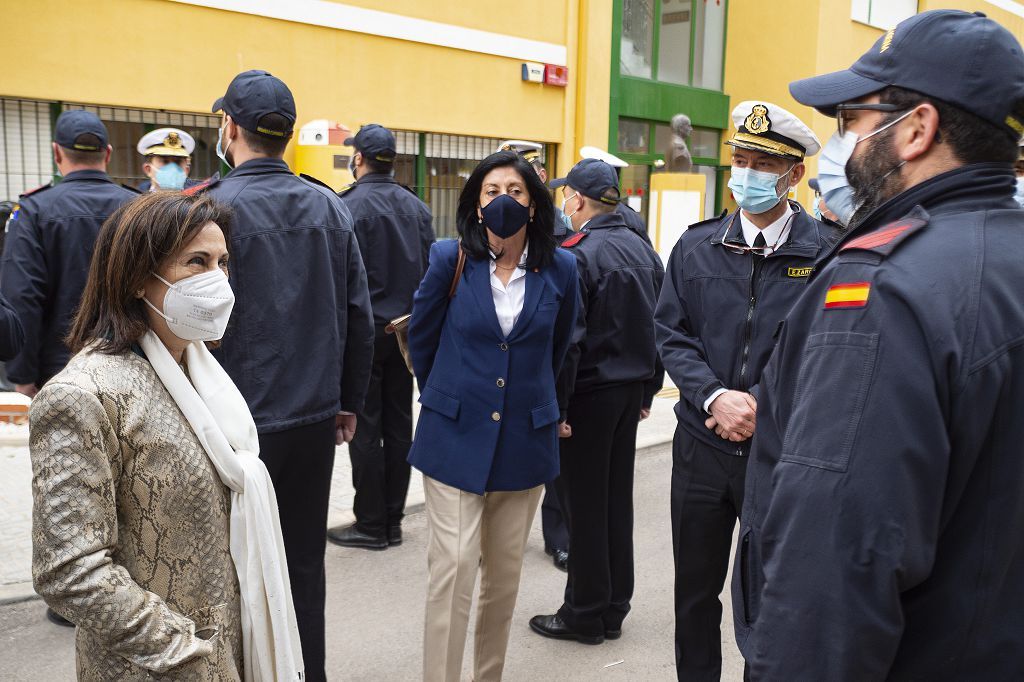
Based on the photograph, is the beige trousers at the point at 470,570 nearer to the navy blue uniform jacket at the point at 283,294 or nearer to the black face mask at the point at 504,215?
the navy blue uniform jacket at the point at 283,294

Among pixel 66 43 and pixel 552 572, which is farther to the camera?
pixel 66 43

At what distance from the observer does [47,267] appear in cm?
449

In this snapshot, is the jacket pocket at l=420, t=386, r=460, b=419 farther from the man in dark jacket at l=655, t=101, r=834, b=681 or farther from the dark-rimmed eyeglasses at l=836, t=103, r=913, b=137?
the dark-rimmed eyeglasses at l=836, t=103, r=913, b=137

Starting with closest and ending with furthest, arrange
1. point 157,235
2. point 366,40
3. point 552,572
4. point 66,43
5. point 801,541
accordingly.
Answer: point 801,541 < point 157,235 < point 552,572 < point 66,43 < point 366,40

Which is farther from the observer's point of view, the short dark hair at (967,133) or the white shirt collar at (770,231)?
the white shirt collar at (770,231)

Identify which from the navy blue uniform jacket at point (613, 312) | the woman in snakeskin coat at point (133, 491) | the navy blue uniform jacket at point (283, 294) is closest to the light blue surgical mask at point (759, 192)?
the navy blue uniform jacket at point (613, 312)

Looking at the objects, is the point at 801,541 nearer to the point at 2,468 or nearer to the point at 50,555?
the point at 50,555

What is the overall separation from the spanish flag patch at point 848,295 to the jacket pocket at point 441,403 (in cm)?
196

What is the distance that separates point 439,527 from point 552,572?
2038 millimetres

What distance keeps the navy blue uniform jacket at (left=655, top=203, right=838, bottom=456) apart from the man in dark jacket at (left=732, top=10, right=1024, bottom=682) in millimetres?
1513

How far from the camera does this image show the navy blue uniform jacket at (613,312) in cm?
466

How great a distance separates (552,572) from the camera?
5414mm

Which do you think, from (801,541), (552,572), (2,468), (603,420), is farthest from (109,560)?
(2,468)

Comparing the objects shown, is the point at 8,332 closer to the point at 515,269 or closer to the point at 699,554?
the point at 515,269
